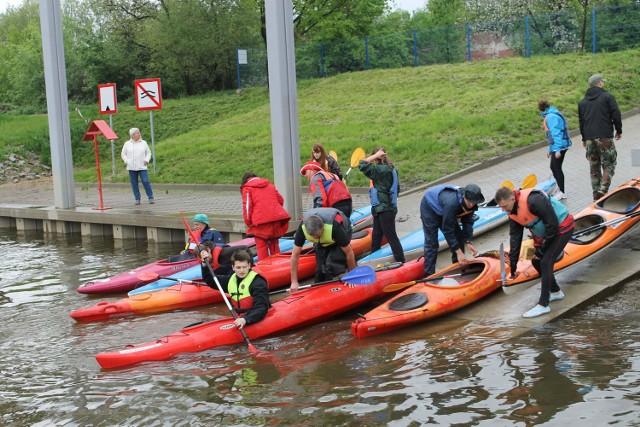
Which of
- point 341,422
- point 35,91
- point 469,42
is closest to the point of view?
point 341,422

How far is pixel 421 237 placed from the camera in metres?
11.0

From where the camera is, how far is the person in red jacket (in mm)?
10727

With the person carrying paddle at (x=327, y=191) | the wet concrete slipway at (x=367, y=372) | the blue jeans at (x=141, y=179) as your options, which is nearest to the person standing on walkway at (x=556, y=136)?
the wet concrete slipway at (x=367, y=372)

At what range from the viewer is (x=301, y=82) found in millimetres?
29766

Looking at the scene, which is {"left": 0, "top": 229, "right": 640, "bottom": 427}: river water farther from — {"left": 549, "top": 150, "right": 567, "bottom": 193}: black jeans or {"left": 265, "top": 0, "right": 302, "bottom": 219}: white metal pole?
{"left": 265, "top": 0, "right": 302, "bottom": 219}: white metal pole

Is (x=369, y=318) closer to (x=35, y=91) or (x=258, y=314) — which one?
(x=258, y=314)

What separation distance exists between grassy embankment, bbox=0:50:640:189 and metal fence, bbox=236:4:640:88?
157cm

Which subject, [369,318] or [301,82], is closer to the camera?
[369,318]

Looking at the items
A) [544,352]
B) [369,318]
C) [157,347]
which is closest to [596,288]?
[544,352]

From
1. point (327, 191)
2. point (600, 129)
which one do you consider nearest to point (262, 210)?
point (327, 191)

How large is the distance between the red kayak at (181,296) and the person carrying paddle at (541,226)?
11.0 ft

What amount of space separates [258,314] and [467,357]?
2.32 m

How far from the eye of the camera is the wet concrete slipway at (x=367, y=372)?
6.33m

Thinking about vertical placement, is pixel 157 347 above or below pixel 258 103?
below
